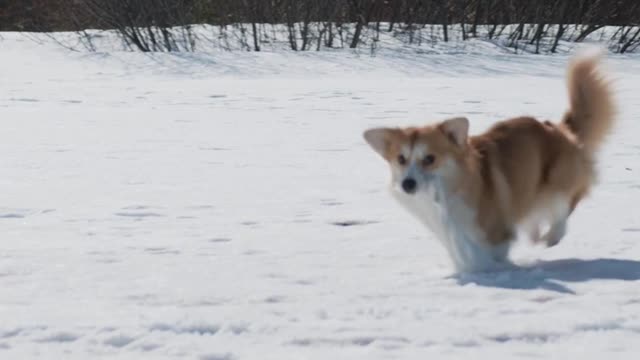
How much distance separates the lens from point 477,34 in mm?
22281

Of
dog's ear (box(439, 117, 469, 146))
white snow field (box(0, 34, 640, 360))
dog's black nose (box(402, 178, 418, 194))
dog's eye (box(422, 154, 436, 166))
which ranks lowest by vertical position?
white snow field (box(0, 34, 640, 360))

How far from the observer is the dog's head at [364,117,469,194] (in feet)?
14.7

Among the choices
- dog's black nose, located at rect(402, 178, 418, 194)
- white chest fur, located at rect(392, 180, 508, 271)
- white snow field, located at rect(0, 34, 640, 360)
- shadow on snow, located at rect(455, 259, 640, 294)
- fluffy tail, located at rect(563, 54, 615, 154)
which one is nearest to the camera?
white snow field, located at rect(0, 34, 640, 360)

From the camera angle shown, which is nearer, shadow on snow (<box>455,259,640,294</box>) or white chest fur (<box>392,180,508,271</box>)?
shadow on snow (<box>455,259,640,294</box>)

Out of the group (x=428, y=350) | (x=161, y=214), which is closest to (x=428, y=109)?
(x=161, y=214)

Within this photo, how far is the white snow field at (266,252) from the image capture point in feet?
11.7

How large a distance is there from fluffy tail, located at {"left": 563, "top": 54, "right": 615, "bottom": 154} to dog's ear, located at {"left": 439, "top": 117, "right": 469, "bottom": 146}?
0.95 m

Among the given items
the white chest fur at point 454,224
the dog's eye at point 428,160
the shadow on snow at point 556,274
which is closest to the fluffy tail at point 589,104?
the shadow on snow at point 556,274

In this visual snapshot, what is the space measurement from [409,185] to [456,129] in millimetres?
302

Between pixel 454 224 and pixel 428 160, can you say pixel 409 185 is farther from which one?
pixel 454 224

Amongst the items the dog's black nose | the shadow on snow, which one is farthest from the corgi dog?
the shadow on snow

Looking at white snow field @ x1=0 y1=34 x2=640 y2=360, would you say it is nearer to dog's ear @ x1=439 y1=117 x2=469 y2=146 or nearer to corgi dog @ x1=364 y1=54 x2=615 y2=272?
corgi dog @ x1=364 y1=54 x2=615 y2=272

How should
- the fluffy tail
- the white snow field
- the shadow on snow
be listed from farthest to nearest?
the fluffy tail
the shadow on snow
the white snow field

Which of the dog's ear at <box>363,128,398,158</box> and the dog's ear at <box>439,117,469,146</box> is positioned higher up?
the dog's ear at <box>439,117,469,146</box>
